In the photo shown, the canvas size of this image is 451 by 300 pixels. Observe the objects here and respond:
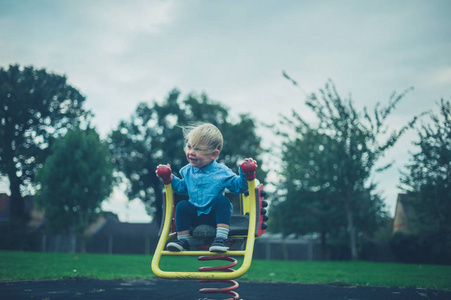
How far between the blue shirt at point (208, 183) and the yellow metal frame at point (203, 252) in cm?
14

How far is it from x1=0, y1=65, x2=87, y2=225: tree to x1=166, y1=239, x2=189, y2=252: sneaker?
2535cm

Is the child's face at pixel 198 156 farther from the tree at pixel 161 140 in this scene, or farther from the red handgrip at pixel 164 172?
A: the tree at pixel 161 140

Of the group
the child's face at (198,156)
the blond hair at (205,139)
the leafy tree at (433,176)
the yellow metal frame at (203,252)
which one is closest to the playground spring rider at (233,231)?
the yellow metal frame at (203,252)

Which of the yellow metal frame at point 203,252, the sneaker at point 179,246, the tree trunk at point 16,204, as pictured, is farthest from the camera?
the tree trunk at point 16,204

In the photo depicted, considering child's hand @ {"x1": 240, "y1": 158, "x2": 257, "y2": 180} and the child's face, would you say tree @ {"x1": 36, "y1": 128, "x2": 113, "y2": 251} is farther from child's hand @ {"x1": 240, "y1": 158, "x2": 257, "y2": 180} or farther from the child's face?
child's hand @ {"x1": 240, "y1": 158, "x2": 257, "y2": 180}

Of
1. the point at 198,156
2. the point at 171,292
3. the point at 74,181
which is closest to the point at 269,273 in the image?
the point at 171,292

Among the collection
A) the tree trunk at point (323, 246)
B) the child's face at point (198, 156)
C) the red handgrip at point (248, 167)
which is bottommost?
the tree trunk at point (323, 246)

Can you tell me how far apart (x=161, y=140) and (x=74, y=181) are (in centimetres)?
828

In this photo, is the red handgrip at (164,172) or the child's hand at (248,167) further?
the red handgrip at (164,172)

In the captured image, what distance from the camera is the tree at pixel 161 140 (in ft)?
98.8

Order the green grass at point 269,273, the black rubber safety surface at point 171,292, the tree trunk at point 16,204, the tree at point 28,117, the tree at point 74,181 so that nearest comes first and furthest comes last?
the black rubber safety surface at point 171,292 → the green grass at point 269,273 → the tree at point 74,181 → the tree at point 28,117 → the tree trunk at point 16,204

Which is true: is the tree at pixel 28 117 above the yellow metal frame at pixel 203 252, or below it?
above

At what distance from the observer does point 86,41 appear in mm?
13695

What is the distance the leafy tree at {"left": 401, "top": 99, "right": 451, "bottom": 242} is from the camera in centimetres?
1482
